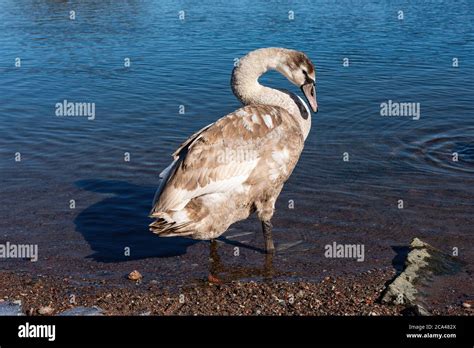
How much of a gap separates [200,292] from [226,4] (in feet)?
64.3

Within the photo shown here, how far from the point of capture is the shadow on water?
30.1 ft

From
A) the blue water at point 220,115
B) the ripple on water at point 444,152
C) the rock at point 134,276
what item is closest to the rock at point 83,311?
the rock at point 134,276

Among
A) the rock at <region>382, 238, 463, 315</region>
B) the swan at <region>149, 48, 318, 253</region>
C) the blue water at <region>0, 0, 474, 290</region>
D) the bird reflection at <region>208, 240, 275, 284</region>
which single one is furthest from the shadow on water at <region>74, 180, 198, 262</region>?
the rock at <region>382, 238, 463, 315</region>

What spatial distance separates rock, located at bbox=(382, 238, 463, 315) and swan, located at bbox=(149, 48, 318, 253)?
190 centimetres

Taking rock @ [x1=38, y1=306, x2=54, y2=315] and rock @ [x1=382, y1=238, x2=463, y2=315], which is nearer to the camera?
rock @ [x1=38, y1=306, x2=54, y2=315]

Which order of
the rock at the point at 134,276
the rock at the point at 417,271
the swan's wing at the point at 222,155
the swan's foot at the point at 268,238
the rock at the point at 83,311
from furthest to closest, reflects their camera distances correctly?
the swan's foot at the point at 268,238 < the rock at the point at 134,276 < the swan's wing at the point at 222,155 < the rock at the point at 417,271 < the rock at the point at 83,311

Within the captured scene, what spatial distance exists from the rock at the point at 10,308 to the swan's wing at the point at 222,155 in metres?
1.88

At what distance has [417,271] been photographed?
26.7 feet

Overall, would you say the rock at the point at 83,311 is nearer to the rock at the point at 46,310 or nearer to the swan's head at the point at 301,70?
the rock at the point at 46,310

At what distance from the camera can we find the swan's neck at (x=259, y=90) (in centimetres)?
894

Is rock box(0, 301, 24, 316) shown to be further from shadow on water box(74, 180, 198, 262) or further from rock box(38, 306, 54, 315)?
shadow on water box(74, 180, 198, 262)

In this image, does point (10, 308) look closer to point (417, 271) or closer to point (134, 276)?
point (134, 276)

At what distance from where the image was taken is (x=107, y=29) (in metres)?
23.5

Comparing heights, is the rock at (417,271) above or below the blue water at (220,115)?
below
